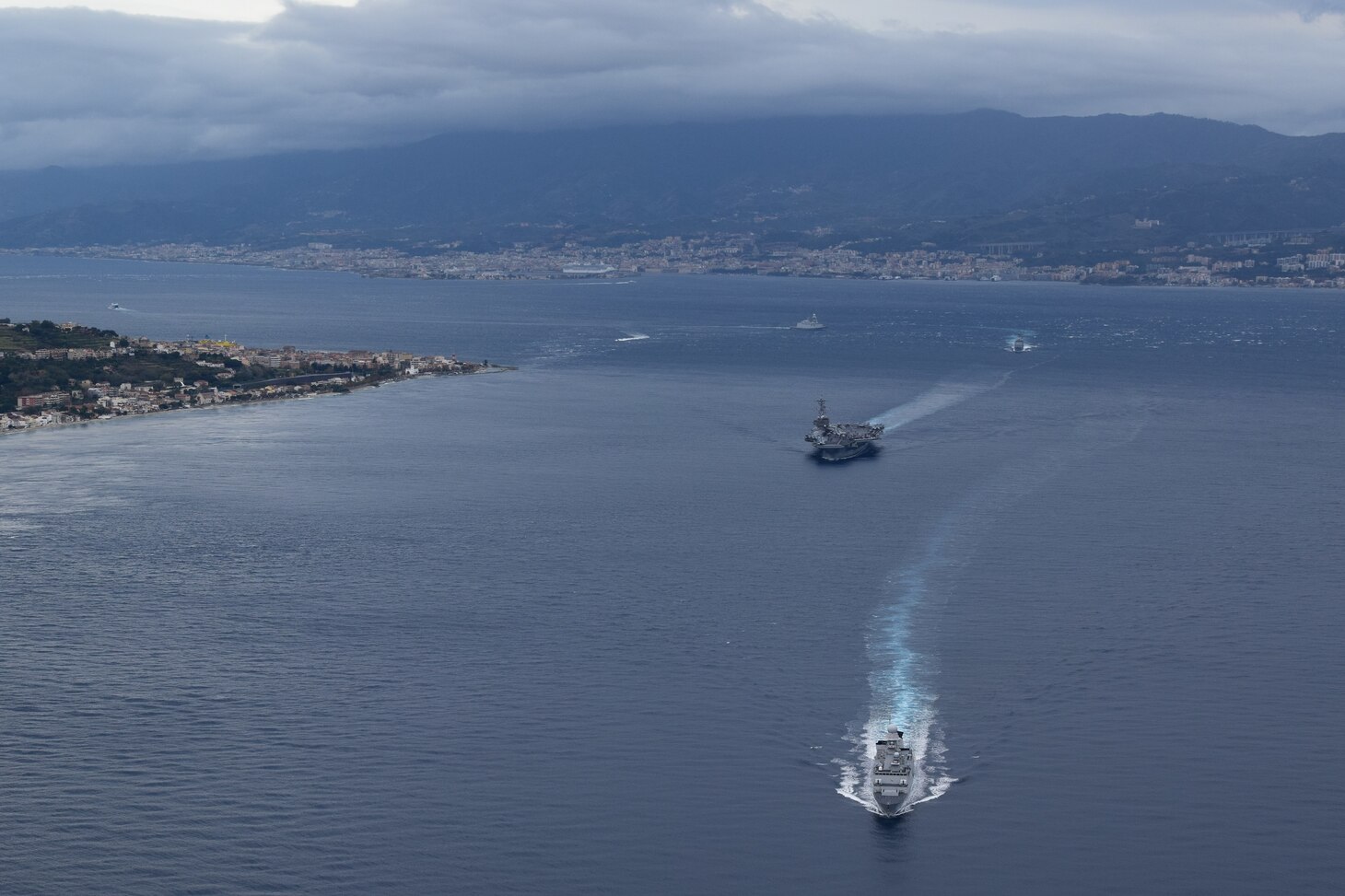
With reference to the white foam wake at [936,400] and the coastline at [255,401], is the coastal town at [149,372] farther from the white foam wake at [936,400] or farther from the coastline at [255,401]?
the white foam wake at [936,400]

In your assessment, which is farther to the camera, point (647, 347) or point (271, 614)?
point (647, 347)

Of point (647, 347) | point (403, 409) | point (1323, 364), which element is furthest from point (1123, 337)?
point (403, 409)

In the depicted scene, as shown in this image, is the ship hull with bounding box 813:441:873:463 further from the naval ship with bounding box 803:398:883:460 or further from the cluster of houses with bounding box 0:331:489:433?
the cluster of houses with bounding box 0:331:489:433

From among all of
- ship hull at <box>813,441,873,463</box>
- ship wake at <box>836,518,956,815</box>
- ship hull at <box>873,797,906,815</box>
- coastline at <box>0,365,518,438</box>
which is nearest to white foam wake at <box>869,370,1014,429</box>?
ship hull at <box>813,441,873,463</box>

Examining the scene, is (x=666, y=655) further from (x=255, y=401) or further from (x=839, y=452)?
(x=255, y=401)

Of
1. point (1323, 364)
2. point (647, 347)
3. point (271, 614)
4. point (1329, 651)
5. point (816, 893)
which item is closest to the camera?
point (816, 893)

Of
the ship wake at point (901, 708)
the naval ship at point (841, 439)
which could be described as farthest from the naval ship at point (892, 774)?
the naval ship at point (841, 439)

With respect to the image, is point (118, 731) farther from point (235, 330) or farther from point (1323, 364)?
point (235, 330)
